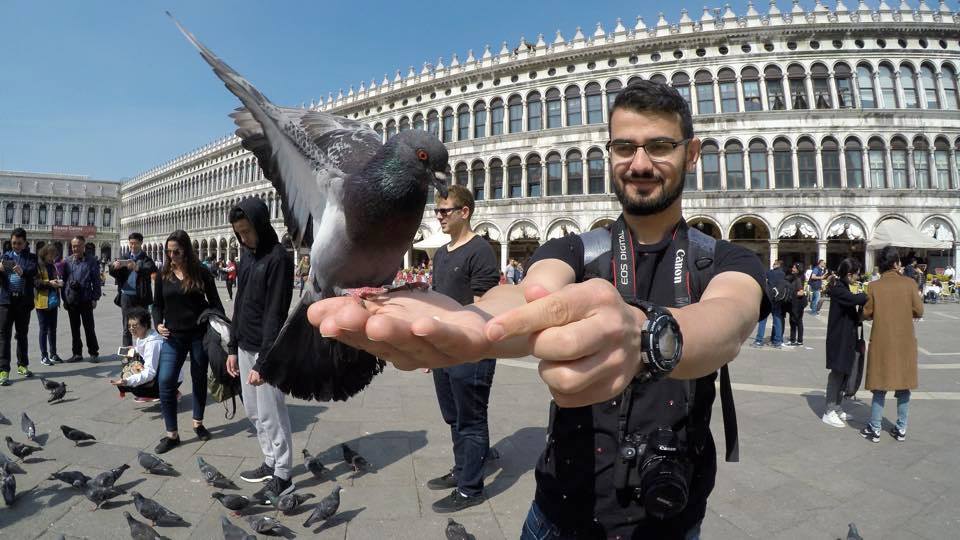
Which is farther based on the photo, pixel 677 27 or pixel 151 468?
pixel 677 27

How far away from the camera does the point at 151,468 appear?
381 cm

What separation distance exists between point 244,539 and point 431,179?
7.76 ft

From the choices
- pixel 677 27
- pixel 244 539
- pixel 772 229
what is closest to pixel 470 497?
pixel 244 539

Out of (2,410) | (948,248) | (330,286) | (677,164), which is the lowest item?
(2,410)

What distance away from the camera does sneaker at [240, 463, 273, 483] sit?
3879 mm

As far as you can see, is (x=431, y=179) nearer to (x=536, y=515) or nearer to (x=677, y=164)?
(x=677, y=164)

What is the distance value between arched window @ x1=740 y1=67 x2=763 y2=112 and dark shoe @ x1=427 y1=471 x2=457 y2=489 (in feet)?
104

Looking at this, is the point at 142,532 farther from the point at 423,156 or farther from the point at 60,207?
the point at 60,207

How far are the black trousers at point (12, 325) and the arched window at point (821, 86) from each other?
3551 cm

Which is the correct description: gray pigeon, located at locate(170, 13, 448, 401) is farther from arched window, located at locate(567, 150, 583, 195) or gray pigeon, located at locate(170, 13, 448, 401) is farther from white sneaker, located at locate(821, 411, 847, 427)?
arched window, located at locate(567, 150, 583, 195)

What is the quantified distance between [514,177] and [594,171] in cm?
545

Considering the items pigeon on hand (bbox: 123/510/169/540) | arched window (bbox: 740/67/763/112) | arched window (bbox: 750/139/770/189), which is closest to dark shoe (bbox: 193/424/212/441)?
pigeon on hand (bbox: 123/510/169/540)

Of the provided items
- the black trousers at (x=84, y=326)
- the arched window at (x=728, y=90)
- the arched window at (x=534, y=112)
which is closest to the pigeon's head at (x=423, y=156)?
the black trousers at (x=84, y=326)

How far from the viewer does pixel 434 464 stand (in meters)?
4.25
